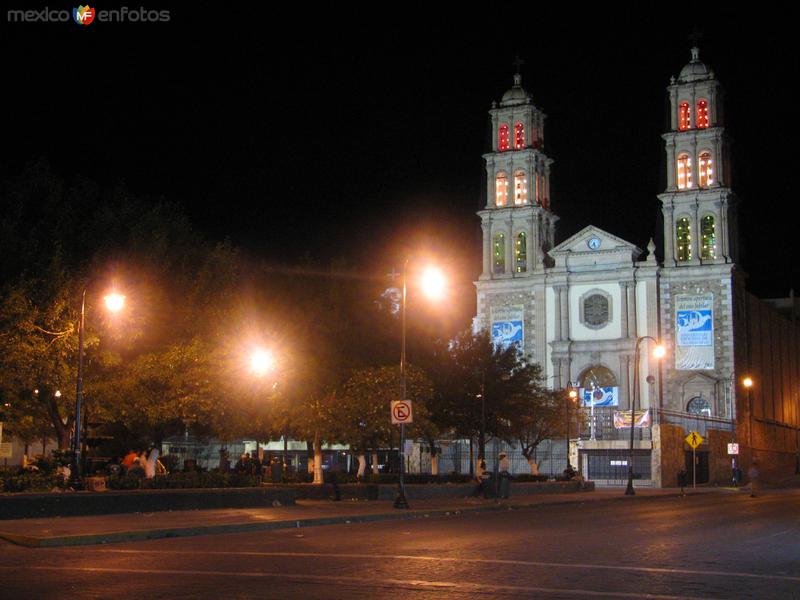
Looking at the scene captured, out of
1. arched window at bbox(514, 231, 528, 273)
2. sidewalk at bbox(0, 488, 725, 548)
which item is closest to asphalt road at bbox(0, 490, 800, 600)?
sidewalk at bbox(0, 488, 725, 548)

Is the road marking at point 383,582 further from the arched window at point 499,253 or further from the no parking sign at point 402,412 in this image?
the arched window at point 499,253

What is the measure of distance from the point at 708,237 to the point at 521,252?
51.2 ft

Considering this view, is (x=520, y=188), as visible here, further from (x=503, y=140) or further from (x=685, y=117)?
(x=685, y=117)

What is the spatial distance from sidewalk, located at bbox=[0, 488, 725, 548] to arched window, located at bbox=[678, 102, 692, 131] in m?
60.3

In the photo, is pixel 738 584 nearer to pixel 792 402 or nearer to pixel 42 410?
pixel 42 410

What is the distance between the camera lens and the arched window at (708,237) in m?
85.9

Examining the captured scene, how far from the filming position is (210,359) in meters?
34.8

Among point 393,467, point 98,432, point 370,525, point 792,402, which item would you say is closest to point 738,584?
point 370,525

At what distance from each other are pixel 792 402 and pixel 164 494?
91325mm

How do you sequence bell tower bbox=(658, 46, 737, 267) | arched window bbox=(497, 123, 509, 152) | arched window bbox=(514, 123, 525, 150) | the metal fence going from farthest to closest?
arched window bbox=(497, 123, 509, 152) < arched window bbox=(514, 123, 525, 150) < bell tower bbox=(658, 46, 737, 267) < the metal fence

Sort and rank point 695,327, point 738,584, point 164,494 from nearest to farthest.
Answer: point 738,584 < point 164,494 < point 695,327

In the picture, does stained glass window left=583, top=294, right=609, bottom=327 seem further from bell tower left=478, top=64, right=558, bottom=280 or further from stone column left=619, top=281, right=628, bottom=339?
bell tower left=478, top=64, right=558, bottom=280

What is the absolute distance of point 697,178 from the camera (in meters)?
87.1

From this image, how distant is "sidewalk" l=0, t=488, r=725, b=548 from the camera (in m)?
19.9
